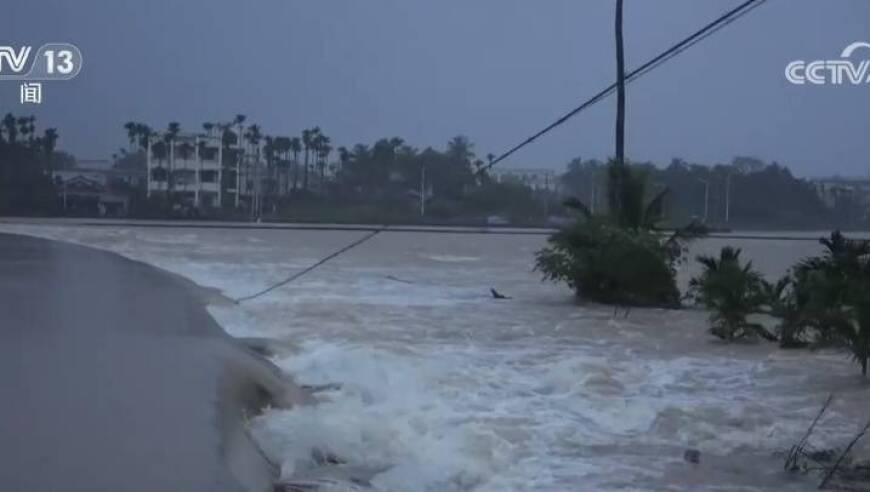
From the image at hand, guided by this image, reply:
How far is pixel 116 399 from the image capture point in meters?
12.0

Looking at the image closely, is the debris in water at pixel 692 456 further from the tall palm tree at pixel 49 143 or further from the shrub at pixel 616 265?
the tall palm tree at pixel 49 143

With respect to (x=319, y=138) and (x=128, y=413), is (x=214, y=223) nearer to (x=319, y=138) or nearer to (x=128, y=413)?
(x=319, y=138)

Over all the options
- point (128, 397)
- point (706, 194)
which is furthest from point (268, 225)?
point (128, 397)

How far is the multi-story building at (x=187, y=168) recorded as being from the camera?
71.5m

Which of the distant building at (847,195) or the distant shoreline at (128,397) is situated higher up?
the distant building at (847,195)

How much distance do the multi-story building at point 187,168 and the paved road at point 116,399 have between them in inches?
1925

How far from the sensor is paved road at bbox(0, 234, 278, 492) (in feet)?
30.4

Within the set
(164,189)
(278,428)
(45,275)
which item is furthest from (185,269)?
(164,189)

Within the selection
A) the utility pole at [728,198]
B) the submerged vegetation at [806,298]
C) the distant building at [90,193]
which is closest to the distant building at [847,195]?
the utility pole at [728,198]

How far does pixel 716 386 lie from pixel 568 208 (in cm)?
1449

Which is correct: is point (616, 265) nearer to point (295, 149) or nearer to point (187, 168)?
point (187, 168)

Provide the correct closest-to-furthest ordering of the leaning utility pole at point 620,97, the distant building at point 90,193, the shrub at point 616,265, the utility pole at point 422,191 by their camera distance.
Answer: the shrub at point 616,265 → the leaning utility pole at point 620,97 → the utility pole at point 422,191 → the distant building at point 90,193

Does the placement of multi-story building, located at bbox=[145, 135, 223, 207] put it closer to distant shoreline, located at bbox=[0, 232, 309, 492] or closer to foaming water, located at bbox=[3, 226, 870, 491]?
foaming water, located at bbox=[3, 226, 870, 491]

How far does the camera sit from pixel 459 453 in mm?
11328
